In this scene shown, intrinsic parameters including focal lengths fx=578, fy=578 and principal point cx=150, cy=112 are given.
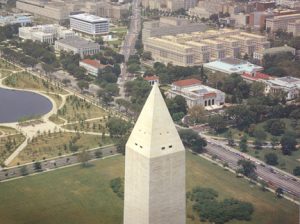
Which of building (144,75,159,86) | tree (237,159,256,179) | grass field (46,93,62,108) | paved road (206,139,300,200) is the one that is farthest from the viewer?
building (144,75,159,86)

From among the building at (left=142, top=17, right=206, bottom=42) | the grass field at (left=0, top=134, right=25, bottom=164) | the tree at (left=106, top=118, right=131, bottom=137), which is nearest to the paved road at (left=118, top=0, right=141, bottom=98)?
the building at (left=142, top=17, right=206, bottom=42)

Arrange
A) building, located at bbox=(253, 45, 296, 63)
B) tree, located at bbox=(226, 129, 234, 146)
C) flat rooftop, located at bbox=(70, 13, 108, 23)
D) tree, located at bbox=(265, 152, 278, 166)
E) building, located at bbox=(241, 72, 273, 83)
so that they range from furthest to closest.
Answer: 1. flat rooftop, located at bbox=(70, 13, 108, 23)
2. building, located at bbox=(253, 45, 296, 63)
3. building, located at bbox=(241, 72, 273, 83)
4. tree, located at bbox=(226, 129, 234, 146)
5. tree, located at bbox=(265, 152, 278, 166)

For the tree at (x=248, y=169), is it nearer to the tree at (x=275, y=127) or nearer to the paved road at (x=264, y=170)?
the paved road at (x=264, y=170)

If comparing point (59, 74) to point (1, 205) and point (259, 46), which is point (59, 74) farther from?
point (1, 205)

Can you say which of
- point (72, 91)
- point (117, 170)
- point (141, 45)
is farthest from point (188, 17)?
point (117, 170)

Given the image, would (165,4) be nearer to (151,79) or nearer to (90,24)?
(90,24)

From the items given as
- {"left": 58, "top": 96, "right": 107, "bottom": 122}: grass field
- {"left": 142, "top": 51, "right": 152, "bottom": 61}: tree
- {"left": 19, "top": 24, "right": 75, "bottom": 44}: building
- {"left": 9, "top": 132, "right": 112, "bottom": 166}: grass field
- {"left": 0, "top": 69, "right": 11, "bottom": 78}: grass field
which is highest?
{"left": 19, "top": 24, "right": 75, "bottom": 44}: building

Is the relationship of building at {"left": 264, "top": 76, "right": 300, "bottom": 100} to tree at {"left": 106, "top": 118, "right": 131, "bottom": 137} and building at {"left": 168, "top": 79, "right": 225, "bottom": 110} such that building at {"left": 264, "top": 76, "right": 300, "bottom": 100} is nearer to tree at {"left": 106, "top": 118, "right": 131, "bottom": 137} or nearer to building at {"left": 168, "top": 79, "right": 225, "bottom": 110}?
building at {"left": 168, "top": 79, "right": 225, "bottom": 110}
